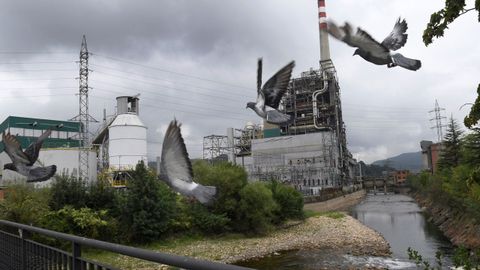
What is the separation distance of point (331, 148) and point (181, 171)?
5105 centimetres

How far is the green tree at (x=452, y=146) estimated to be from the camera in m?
44.3

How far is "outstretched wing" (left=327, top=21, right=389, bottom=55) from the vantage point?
427cm

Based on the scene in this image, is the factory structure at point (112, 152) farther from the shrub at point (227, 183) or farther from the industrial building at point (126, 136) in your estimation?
the shrub at point (227, 183)

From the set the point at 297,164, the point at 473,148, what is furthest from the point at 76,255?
the point at 297,164

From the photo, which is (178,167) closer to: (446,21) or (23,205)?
A: (446,21)

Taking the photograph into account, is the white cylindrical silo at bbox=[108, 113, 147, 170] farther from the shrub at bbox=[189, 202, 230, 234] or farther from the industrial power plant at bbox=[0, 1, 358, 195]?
the shrub at bbox=[189, 202, 230, 234]

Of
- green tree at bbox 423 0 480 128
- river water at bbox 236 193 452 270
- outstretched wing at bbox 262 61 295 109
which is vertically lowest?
river water at bbox 236 193 452 270

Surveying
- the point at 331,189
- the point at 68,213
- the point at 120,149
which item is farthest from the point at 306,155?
the point at 68,213

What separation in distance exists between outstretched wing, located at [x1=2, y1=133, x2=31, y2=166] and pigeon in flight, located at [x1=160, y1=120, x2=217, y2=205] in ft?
34.2

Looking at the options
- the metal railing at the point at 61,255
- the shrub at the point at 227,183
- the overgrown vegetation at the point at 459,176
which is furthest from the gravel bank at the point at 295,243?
the metal railing at the point at 61,255

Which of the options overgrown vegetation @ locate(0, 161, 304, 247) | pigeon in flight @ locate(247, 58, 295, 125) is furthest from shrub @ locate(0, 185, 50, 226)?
pigeon in flight @ locate(247, 58, 295, 125)

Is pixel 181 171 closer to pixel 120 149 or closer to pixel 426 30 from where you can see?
pixel 426 30

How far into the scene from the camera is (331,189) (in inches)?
2469

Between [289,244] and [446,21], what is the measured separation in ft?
92.1
